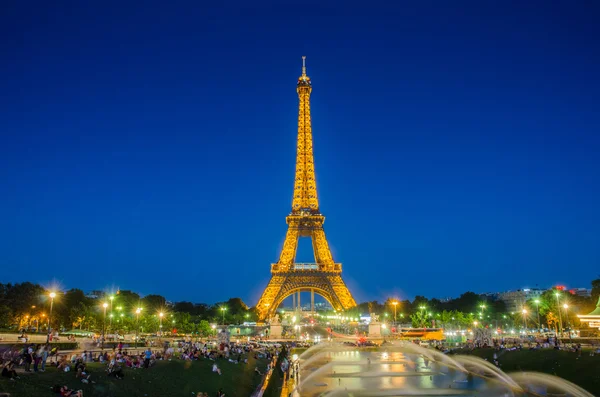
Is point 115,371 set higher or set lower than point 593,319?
lower

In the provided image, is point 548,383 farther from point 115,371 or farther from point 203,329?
point 203,329

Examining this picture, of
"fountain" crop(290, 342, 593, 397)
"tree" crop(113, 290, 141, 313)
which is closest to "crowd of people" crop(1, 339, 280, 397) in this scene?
"fountain" crop(290, 342, 593, 397)

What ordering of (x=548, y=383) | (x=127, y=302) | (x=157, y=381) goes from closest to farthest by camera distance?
(x=157, y=381)
(x=548, y=383)
(x=127, y=302)

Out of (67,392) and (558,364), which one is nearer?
(67,392)

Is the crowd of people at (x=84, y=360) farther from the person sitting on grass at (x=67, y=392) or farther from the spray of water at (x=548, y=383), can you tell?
the spray of water at (x=548, y=383)

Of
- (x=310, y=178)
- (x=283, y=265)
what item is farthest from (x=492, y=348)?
(x=310, y=178)

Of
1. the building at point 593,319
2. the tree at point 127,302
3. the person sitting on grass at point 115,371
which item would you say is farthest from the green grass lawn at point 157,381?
the tree at point 127,302

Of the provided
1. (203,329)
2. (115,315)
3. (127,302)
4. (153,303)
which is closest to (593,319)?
(203,329)
